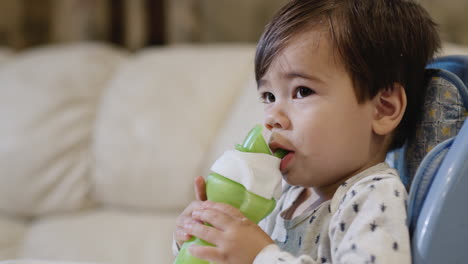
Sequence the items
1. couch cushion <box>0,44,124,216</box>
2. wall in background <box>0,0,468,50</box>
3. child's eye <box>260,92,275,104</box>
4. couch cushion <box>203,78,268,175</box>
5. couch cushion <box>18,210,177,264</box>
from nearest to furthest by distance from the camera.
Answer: child's eye <box>260,92,275,104</box> < couch cushion <box>203,78,268,175</box> < couch cushion <box>18,210,177,264</box> < couch cushion <box>0,44,124,216</box> < wall in background <box>0,0,468,50</box>

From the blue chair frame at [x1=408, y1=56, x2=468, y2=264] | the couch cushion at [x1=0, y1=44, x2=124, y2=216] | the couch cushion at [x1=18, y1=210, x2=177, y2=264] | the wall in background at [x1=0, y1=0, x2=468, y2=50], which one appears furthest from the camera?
the wall in background at [x1=0, y1=0, x2=468, y2=50]

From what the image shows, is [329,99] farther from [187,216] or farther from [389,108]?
[187,216]

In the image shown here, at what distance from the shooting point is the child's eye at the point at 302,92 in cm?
79

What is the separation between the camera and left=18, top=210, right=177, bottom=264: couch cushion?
5.32ft

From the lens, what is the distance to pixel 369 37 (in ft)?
2.58

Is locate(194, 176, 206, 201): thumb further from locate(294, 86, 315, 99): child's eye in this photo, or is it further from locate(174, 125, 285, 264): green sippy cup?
locate(294, 86, 315, 99): child's eye

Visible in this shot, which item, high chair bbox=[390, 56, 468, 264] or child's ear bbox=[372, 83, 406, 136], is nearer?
high chair bbox=[390, 56, 468, 264]

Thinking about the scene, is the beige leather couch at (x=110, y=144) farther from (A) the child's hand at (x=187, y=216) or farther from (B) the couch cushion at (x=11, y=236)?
(A) the child's hand at (x=187, y=216)

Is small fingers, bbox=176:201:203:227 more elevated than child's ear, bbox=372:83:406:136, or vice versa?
child's ear, bbox=372:83:406:136

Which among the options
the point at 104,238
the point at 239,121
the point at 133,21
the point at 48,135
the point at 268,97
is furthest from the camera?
the point at 133,21

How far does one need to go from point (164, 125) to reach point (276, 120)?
951mm

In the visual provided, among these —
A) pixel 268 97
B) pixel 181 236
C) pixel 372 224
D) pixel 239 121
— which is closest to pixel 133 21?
pixel 239 121

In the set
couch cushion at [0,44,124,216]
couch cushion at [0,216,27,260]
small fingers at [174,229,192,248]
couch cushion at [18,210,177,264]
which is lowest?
couch cushion at [0,216,27,260]

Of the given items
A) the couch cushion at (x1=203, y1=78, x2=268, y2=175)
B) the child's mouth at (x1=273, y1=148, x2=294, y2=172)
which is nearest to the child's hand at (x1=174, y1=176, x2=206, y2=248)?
the child's mouth at (x1=273, y1=148, x2=294, y2=172)
